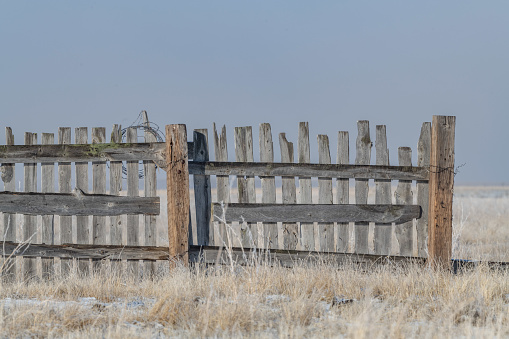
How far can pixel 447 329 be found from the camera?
173 inches

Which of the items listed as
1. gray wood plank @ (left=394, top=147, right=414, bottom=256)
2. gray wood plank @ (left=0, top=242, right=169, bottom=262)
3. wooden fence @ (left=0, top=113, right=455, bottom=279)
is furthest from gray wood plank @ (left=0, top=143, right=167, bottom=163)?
gray wood plank @ (left=394, top=147, right=414, bottom=256)

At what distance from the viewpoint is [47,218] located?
300 inches

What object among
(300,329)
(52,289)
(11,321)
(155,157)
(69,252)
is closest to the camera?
(300,329)

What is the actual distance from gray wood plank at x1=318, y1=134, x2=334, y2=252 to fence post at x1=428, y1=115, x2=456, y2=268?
1.31 m

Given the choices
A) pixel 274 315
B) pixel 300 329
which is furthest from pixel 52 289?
pixel 300 329

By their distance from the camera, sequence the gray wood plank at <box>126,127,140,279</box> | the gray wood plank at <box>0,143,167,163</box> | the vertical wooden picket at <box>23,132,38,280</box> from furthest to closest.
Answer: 1. the vertical wooden picket at <box>23,132,38,280</box>
2. the gray wood plank at <box>126,127,140,279</box>
3. the gray wood plank at <box>0,143,167,163</box>

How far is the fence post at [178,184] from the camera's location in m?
6.73

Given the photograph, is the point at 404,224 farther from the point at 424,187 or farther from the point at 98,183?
the point at 98,183

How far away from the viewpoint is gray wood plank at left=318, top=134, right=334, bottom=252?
23.2 ft

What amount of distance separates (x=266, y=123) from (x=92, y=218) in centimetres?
278

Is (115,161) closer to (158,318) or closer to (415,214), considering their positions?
(158,318)

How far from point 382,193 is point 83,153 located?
13.5 ft

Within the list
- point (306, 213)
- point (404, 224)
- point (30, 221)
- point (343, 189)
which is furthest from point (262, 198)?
point (30, 221)

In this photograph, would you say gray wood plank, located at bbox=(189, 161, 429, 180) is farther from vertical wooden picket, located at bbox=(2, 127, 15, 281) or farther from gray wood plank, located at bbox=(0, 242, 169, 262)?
vertical wooden picket, located at bbox=(2, 127, 15, 281)
